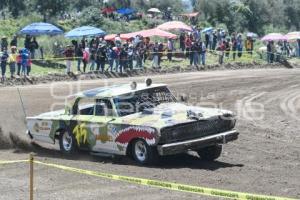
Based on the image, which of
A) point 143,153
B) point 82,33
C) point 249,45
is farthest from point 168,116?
point 249,45

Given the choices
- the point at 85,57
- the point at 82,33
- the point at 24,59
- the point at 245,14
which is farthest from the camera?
the point at 245,14

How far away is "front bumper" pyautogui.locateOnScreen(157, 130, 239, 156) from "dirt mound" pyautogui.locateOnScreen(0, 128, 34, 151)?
466 centimetres

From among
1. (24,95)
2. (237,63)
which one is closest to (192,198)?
(24,95)

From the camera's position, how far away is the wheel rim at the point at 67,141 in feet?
44.8

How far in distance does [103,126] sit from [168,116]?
60.1 inches

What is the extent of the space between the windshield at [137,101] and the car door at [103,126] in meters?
0.21

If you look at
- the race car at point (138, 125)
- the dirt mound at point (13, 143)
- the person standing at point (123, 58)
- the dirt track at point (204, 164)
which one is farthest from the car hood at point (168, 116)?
the person standing at point (123, 58)

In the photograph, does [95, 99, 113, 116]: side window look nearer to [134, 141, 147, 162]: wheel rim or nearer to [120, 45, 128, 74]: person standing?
[134, 141, 147, 162]: wheel rim

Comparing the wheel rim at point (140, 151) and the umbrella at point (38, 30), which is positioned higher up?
the umbrella at point (38, 30)

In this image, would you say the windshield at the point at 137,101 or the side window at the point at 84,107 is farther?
the side window at the point at 84,107

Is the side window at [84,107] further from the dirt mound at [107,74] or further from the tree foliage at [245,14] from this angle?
the tree foliage at [245,14]

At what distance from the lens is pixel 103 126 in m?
12.7

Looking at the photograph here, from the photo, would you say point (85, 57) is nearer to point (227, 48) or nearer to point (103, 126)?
point (227, 48)

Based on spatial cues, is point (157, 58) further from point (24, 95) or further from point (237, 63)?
point (24, 95)
